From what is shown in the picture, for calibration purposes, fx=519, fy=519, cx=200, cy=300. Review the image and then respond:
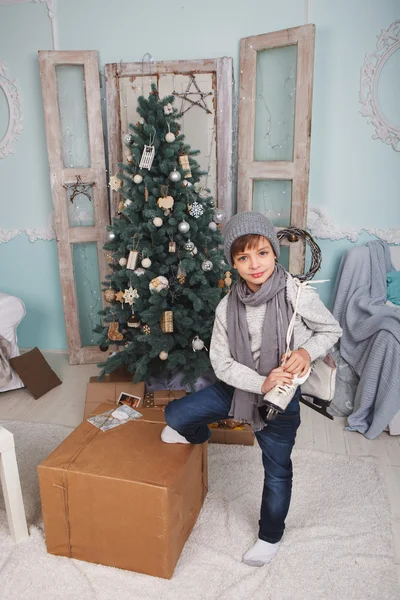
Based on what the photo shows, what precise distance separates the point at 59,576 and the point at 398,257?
274cm

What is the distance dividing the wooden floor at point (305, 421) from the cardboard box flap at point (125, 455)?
0.97m

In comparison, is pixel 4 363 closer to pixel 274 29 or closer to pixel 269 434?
pixel 269 434

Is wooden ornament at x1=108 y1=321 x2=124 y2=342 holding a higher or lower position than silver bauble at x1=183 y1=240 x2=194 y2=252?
lower

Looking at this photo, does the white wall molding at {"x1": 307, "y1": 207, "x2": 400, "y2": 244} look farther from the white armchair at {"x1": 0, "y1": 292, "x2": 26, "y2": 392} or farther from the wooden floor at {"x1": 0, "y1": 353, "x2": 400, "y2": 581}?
the white armchair at {"x1": 0, "y1": 292, "x2": 26, "y2": 392}

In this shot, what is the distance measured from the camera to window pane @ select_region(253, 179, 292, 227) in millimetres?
3412

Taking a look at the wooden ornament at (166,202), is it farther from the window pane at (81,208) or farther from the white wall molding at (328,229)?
the white wall molding at (328,229)

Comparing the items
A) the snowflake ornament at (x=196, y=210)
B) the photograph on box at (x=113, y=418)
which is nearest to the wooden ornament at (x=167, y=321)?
the snowflake ornament at (x=196, y=210)

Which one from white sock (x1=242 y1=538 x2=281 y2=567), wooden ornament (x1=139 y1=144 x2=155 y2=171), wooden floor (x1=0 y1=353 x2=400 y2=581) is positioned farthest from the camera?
wooden ornament (x1=139 y1=144 x2=155 y2=171)

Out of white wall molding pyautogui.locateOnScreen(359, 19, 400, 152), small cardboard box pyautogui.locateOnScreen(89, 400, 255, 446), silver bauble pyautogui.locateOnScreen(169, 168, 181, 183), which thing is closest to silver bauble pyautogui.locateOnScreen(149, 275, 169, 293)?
silver bauble pyautogui.locateOnScreen(169, 168, 181, 183)

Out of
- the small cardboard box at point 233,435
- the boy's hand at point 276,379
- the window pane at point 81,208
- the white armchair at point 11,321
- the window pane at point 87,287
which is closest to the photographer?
the boy's hand at point 276,379

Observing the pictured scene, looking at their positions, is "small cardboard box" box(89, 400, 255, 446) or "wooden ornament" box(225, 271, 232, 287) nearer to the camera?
"small cardboard box" box(89, 400, 255, 446)

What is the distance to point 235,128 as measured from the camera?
3514mm

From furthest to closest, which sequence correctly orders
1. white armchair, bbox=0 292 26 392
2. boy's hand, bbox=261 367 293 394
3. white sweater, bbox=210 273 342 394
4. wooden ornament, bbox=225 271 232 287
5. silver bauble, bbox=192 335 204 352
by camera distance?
white armchair, bbox=0 292 26 392 < wooden ornament, bbox=225 271 232 287 < silver bauble, bbox=192 335 204 352 < white sweater, bbox=210 273 342 394 < boy's hand, bbox=261 367 293 394

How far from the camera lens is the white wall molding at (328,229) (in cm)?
356
